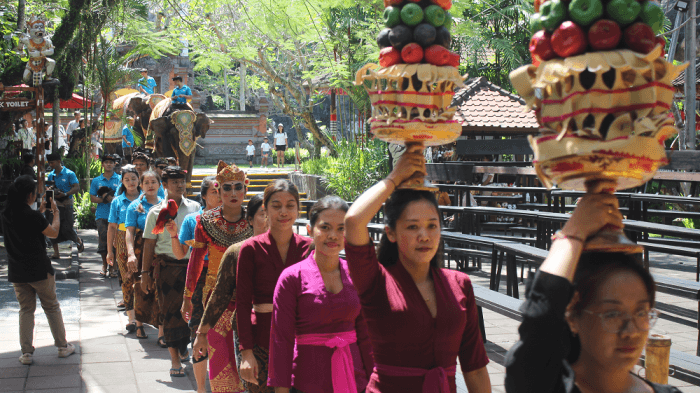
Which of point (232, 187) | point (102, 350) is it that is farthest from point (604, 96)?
point (102, 350)

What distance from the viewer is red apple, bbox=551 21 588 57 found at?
1477 millimetres

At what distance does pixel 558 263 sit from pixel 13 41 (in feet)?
52.0

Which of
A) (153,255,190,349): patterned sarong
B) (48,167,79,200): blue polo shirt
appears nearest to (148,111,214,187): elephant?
(48,167,79,200): blue polo shirt

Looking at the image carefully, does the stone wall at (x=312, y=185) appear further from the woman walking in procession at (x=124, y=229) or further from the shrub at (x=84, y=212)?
the woman walking in procession at (x=124, y=229)

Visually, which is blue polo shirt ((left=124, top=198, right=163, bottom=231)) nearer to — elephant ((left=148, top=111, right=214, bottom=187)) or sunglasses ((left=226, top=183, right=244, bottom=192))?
sunglasses ((left=226, top=183, right=244, bottom=192))

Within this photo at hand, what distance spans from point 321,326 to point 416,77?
1394 mm

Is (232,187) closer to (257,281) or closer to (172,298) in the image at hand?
(257,281)

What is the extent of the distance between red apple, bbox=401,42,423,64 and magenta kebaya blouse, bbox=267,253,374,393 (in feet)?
4.37

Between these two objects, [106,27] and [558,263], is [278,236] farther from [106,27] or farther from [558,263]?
[106,27]

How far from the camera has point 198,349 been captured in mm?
4258

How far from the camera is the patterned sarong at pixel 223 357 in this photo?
4.19 m

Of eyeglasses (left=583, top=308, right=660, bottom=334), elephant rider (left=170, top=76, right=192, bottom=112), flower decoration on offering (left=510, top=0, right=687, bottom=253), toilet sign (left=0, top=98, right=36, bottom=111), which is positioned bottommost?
eyeglasses (left=583, top=308, right=660, bottom=334)

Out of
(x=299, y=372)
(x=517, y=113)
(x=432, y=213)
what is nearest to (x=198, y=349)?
(x=299, y=372)

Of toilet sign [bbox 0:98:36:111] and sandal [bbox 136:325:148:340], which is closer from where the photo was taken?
sandal [bbox 136:325:148:340]
